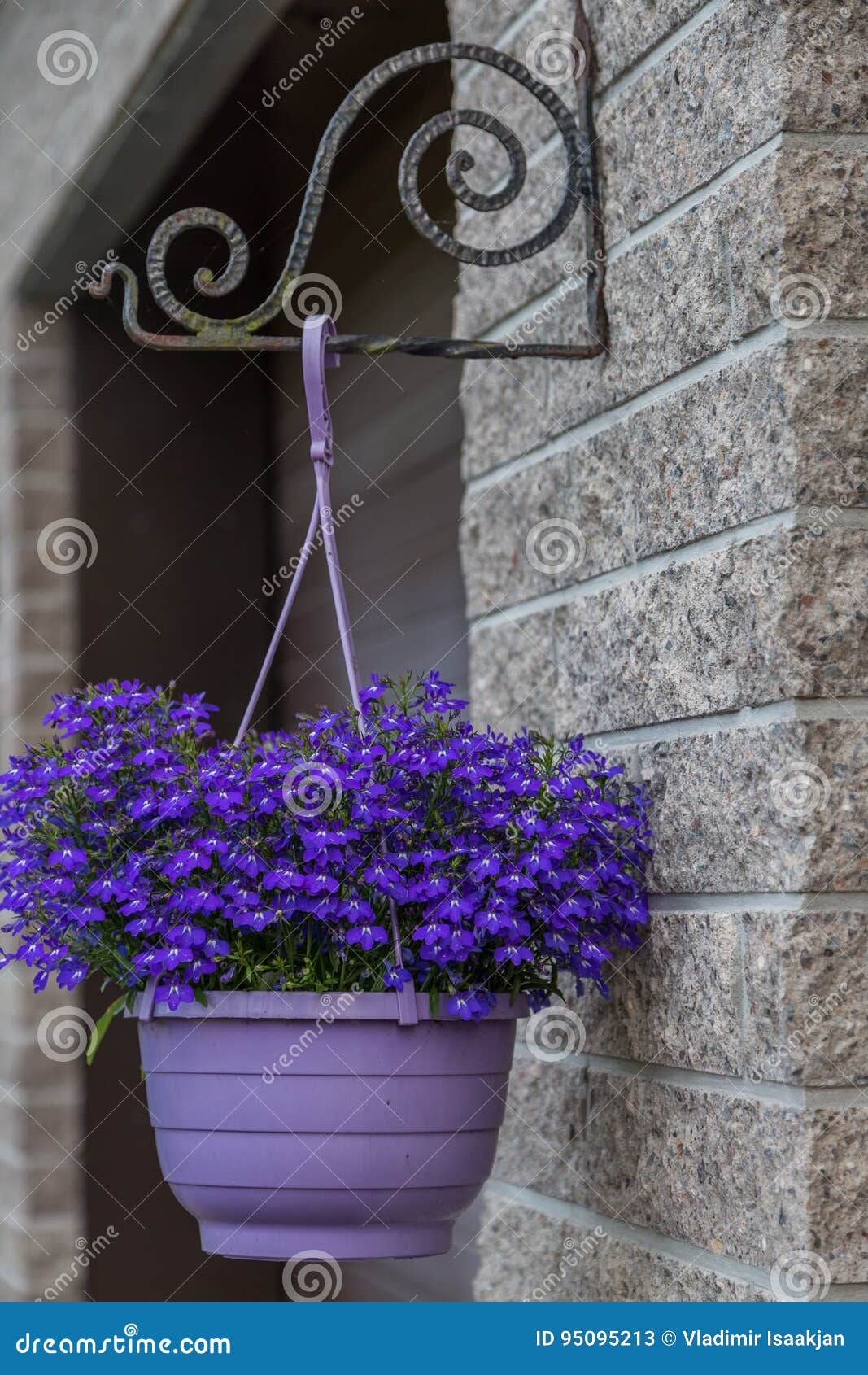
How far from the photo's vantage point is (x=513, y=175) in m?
1.32

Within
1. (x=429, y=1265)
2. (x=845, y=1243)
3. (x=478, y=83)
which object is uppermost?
(x=478, y=83)

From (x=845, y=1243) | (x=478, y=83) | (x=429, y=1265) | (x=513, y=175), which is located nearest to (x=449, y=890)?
(x=845, y=1243)

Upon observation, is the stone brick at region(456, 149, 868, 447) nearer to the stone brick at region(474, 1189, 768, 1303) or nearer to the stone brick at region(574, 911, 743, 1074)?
the stone brick at region(574, 911, 743, 1074)

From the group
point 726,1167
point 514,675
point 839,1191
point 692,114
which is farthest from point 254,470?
point 839,1191

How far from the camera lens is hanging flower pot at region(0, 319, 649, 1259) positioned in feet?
3.73

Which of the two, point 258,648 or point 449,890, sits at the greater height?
point 258,648

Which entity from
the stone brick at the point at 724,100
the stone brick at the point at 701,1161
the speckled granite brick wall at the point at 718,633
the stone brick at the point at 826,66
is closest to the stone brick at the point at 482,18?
the speckled granite brick wall at the point at 718,633

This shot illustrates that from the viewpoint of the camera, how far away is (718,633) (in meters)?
1.14

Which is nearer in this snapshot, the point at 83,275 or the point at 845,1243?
the point at 845,1243

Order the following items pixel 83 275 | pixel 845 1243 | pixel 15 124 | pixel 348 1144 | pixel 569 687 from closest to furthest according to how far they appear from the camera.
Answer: pixel 845 1243, pixel 348 1144, pixel 569 687, pixel 83 275, pixel 15 124

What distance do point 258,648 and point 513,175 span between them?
2.00 meters

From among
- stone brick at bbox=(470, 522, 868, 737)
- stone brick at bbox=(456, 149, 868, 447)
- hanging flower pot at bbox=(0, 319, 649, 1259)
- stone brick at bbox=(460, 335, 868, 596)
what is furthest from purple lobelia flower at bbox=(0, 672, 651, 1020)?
stone brick at bbox=(456, 149, 868, 447)

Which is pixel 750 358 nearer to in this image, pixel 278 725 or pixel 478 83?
pixel 478 83

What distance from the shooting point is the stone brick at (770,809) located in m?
1.01
